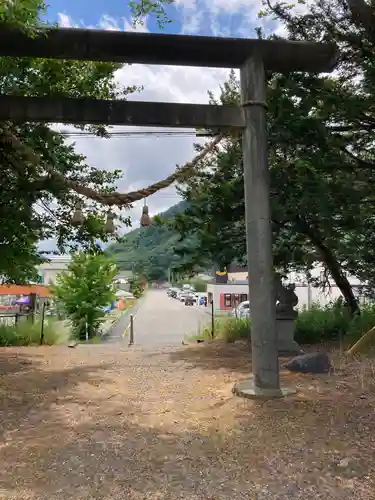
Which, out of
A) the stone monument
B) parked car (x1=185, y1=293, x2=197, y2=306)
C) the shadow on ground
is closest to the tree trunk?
the stone monument

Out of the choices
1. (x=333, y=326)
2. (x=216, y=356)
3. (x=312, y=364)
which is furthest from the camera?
(x=333, y=326)

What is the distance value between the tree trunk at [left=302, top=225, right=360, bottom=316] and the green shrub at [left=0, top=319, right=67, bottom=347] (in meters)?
7.63

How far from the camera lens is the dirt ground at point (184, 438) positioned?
3.18m

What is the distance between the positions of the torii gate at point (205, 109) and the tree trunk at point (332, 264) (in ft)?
11.3

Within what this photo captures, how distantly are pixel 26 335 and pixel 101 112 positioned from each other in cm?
884

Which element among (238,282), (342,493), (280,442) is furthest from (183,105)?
(238,282)

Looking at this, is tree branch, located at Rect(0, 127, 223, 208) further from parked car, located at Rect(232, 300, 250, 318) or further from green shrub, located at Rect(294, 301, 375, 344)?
parked car, located at Rect(232, 300, 250, 318)

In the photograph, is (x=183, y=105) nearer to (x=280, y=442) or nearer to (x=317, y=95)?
(x=317, y=95)

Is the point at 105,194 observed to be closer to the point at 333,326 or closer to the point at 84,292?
the point at 333,326

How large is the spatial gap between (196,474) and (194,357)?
5379 mm

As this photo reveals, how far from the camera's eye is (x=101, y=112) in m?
5.51

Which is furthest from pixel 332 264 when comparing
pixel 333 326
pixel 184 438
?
pixel 184 438

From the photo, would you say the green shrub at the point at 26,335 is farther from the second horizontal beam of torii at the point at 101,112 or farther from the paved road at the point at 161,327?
the second horizontal beam of torii at the point at 101,112

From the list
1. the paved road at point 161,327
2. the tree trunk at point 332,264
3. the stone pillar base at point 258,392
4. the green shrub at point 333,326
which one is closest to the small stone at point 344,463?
the stone pillar base at point 258,392
